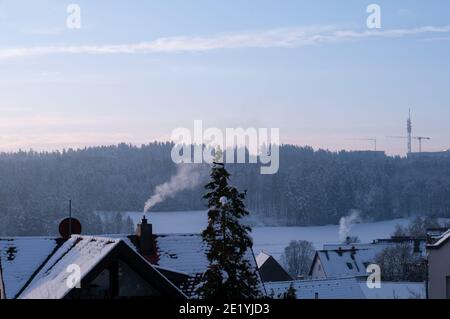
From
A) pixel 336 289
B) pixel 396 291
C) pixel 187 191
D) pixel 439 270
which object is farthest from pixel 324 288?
pixel 187 191

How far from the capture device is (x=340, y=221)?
132m

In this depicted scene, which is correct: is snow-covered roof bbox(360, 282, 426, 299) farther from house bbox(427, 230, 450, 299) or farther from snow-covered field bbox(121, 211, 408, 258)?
snow-covered field bbox(121, 211, 408, 258)

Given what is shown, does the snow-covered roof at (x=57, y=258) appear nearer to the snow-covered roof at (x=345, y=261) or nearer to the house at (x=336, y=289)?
the house at (x=336, y=289)

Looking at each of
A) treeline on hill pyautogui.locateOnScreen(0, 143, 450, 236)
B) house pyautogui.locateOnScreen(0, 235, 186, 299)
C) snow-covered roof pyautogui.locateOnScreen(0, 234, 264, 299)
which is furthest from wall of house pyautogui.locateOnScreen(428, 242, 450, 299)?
treeline on hill pyautogui.locateOnScreen(0, 143, 450, 236)

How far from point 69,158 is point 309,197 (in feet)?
164

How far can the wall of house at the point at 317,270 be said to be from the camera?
77250mm

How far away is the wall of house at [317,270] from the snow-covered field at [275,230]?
18.0m

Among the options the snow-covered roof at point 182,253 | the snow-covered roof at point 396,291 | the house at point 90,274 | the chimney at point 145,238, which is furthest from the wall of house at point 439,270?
the snow-covered roof at point 396,291

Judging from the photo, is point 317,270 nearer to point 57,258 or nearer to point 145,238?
point 145,238

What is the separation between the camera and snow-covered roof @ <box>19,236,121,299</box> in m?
19.0

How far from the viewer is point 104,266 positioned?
18812mm

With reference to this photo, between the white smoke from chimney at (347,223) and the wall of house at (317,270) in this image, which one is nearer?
the wall of house at (317,270)
